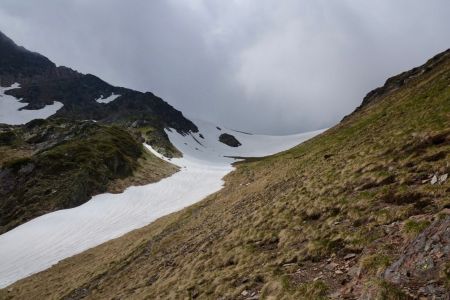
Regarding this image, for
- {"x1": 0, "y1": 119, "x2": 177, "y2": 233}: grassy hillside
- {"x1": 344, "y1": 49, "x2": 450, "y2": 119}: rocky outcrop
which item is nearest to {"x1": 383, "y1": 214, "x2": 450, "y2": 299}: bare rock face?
{"x1": 0, "y1": 119, "x2": 177, "y2": 233}: grassy hillside

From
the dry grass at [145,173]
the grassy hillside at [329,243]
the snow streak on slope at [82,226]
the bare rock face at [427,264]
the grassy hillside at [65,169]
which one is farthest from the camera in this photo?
the dry grass at [145,173]

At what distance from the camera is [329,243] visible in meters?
16.3

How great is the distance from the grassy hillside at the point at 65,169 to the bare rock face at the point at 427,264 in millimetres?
57607

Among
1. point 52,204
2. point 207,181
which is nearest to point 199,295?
point 52,204

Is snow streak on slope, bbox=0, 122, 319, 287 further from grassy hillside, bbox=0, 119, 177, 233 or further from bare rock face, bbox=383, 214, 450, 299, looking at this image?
bare rock face, bbox=383, 214, 450, 299

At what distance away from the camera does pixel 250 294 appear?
15.9 meters

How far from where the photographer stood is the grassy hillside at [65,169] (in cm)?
6147

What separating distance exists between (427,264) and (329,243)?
5.47 meters

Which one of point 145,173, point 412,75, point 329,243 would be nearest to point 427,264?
point 329,243

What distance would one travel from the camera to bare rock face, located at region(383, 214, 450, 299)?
1038cm

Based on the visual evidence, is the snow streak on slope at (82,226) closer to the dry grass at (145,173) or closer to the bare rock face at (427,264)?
the dry grass at (145,173)

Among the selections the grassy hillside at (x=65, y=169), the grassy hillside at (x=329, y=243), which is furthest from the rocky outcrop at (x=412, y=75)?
the grassy hillside at (x=65, y=169)

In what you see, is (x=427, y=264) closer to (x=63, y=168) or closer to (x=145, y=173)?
(x=63, y=168)

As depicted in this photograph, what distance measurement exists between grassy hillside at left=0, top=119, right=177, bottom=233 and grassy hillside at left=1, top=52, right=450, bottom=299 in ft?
97.2
